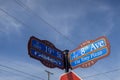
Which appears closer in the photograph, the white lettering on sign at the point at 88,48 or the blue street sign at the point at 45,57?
the blue street sign at the point at 45,57

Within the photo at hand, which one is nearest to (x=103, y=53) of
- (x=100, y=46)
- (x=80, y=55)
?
(x=100, y=46)

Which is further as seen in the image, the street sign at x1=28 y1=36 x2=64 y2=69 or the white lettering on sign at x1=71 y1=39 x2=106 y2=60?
the white lettering on sign at x1=71 y1=39 x2=106 y2=60

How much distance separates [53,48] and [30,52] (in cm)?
105

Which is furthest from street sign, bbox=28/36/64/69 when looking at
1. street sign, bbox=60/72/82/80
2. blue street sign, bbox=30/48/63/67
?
street sign, bbox=60/72/82/80

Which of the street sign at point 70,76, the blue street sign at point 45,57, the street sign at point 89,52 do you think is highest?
the street sign at point 89,52

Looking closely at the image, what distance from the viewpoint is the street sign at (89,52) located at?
630cm

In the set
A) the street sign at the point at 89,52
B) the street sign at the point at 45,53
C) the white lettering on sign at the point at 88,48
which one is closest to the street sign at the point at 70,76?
the street sign at the point at 45,53

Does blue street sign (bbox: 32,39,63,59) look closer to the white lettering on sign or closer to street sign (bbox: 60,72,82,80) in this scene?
the white lettering on sign

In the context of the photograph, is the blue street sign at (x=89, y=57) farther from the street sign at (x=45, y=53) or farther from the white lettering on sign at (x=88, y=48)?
the street sign at (x=45, y=53)

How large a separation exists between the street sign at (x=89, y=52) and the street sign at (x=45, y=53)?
1.34ft

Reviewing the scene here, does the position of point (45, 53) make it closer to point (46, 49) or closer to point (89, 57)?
point (46, 49)

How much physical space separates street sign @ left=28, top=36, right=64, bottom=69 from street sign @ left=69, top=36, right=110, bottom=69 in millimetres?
408

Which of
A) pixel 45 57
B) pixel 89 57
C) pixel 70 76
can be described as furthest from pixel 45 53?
pixel 89 57

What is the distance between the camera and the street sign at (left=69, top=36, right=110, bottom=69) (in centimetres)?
630
